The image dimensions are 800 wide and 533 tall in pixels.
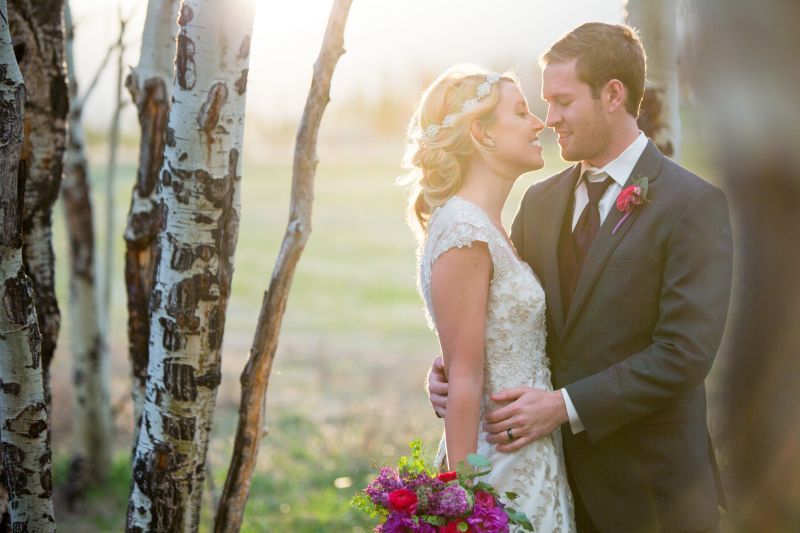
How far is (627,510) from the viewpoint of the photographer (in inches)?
115

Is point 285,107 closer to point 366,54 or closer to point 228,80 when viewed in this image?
point 366,54

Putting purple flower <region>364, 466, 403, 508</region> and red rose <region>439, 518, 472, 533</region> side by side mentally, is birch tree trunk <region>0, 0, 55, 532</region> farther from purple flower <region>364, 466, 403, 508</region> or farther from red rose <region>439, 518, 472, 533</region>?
red rose <region>439, 518, 472, 533</region>

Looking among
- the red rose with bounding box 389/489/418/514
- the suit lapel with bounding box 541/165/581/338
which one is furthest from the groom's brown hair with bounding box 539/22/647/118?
the red rose with bounding box 389/489/418/514

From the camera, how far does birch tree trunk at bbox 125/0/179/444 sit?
3770mm

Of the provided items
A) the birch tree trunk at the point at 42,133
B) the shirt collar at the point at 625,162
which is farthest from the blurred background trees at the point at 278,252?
the shirt collar at the point at 625,162

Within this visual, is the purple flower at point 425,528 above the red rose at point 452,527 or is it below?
below

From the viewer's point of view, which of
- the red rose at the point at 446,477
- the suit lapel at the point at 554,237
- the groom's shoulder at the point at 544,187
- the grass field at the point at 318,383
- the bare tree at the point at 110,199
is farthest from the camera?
the grass field at the point at 318,383

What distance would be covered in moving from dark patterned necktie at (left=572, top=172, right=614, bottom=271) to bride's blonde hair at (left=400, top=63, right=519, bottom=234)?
1.49ft

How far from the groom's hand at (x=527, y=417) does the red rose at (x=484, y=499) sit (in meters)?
0.29

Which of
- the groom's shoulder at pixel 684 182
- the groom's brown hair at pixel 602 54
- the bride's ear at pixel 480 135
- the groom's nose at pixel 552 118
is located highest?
the groom's brown hair at pixel 602 54

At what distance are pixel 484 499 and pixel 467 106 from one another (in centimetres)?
139

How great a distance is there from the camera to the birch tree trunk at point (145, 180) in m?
3.77

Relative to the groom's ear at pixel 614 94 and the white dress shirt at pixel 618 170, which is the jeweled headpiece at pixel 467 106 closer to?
the groom's ear at pixel 614 94

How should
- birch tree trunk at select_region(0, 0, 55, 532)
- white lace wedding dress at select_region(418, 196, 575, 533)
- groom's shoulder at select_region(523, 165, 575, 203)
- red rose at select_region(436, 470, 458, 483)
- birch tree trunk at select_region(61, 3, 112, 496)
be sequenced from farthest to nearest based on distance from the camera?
birch tree trunk at select_region(61, 3, 112, 496) → groom's shoulder at select_region(523, 165, 575, 203) → white lace wedding dress at select_region(418, 196, 575, 533) → birch tree trunk at select_region(0, 0, 55, 532) → red rose at select_region(436, 470, 458, 483)
